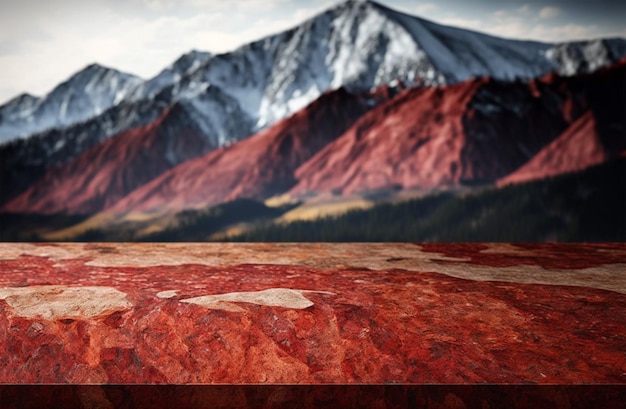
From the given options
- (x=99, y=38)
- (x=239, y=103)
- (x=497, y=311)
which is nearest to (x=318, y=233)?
(x=239, y=103)

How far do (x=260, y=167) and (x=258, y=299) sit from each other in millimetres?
3927

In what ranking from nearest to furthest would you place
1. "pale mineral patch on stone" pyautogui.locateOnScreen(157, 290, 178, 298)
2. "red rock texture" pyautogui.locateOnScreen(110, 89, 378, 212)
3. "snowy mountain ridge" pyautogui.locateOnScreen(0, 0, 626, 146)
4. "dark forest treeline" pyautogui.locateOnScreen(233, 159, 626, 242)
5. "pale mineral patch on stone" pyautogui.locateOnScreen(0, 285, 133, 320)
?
"pale mineral patch on stone" pyautogui.locateOnScreen(0, 285, 133, 320) < "pale mineral patch on stone" pyautogui.locateOnScreen(157, 290, 178, 298) < "dark forest treeline" pyautogui.locateOnScreen(233, 159, 626, 242) < "snowy mountain ridge" pyautogui.locateOnScreen(0, 0, 626, 146) < "red rock texture" pyautogui.locateOnScreen(110, 89, 378, 212)

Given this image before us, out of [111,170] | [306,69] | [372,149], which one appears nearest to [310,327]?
[372,149]

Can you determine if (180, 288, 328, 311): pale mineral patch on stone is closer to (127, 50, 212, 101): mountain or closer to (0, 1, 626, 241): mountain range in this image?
(0, 1, 626, 241): mountain range

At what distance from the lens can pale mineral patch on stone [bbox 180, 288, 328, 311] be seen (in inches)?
67.6

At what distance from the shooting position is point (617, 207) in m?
4.89

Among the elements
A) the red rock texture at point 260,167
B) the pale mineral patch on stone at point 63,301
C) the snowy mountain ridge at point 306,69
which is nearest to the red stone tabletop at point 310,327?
the pale mineral patch on stone at point 63,301

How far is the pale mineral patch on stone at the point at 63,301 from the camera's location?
166 cm

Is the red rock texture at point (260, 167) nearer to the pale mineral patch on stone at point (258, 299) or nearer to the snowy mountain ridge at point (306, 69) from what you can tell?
the snowy mountain ridge at point (306, 69)

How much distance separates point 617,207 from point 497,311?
3.71 meters

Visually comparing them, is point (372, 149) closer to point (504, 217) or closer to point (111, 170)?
point (504, 217)

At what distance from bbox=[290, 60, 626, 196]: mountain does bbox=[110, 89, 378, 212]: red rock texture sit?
115 mm

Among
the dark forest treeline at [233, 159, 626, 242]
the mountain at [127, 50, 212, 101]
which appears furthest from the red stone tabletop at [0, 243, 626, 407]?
the mountain at [127, 50, 212, 101]
